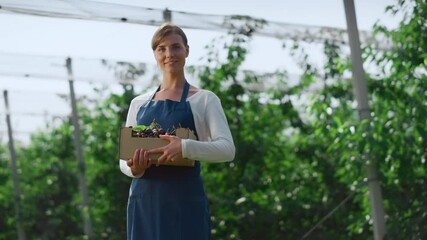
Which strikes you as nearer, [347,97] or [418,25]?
[418,25]

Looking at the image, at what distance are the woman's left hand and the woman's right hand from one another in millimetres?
19

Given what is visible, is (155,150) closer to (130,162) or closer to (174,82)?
(130,162)

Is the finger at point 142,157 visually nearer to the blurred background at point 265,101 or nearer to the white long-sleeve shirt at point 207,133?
the white long-sleeve shirt at point 207,133

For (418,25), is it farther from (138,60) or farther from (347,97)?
(138,60)

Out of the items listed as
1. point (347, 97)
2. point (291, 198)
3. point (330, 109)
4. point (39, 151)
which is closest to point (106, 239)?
point (291, 198)

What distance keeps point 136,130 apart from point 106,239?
5499 mm

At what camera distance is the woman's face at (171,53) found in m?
2.14

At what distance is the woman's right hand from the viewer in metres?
2.00

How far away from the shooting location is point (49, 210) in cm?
1010

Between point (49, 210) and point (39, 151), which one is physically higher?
point (39, 151)

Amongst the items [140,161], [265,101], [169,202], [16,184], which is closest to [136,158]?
[140,161]

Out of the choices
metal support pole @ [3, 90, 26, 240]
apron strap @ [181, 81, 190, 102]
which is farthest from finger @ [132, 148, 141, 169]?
metal support pole @ [3, 90, 26, 240]

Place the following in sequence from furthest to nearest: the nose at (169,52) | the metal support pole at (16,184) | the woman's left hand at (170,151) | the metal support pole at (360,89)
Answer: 1. the metal support pole at (16,184)
2. the metal support pole at (360,89)
3. the nose at (169,52)
4. the woman's left hand at (170,151)

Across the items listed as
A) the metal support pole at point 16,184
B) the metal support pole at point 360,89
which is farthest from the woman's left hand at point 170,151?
the metal support pole at point 16,184
